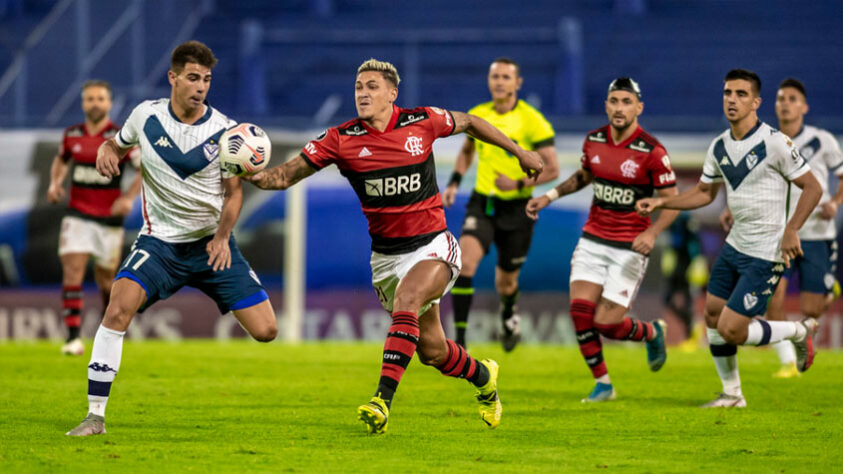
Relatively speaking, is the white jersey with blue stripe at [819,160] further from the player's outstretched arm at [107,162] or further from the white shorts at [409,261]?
the player's outstretched arm at [107,162]

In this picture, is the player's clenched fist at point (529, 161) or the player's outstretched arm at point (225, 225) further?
the player's clenched fist at point (529, 161)

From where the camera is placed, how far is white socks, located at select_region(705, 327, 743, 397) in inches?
327

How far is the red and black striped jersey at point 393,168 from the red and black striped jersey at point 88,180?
5.43 m

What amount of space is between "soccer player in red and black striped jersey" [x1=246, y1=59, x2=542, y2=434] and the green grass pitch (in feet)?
1.85

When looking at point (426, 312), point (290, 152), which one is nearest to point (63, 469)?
point (426, 312)

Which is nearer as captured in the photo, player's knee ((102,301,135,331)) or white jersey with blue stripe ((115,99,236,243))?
player's knee ((102,301,135,331))

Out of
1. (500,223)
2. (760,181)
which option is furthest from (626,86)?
(500,223)

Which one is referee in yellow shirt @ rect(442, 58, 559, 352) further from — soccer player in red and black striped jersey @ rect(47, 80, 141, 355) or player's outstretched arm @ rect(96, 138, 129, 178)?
player's outstretched arm @ rect(96, 138, 129, 178)

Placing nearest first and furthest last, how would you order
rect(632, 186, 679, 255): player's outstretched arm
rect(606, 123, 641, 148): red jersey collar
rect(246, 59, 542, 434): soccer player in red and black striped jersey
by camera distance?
1. rect(246, 59, 542, 434): soccer player in red and black striped jersey
2. rect(632, 186, 679, 255): player's outstretched arm
3. rect(606, 123, 641, 148): red jersey collar

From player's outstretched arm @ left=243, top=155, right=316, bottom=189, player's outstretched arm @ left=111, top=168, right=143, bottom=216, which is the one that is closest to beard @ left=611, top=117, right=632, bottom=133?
player's outstretched arm @ left=243, top=155, right=316, bottom=189

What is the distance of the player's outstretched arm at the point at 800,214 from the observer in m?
7.80

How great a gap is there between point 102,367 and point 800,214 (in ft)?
15.4

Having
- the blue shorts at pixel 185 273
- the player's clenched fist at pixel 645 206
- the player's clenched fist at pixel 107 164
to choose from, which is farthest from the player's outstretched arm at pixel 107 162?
the player's clenched fist at pixel 645 206

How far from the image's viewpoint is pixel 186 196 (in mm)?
7094
